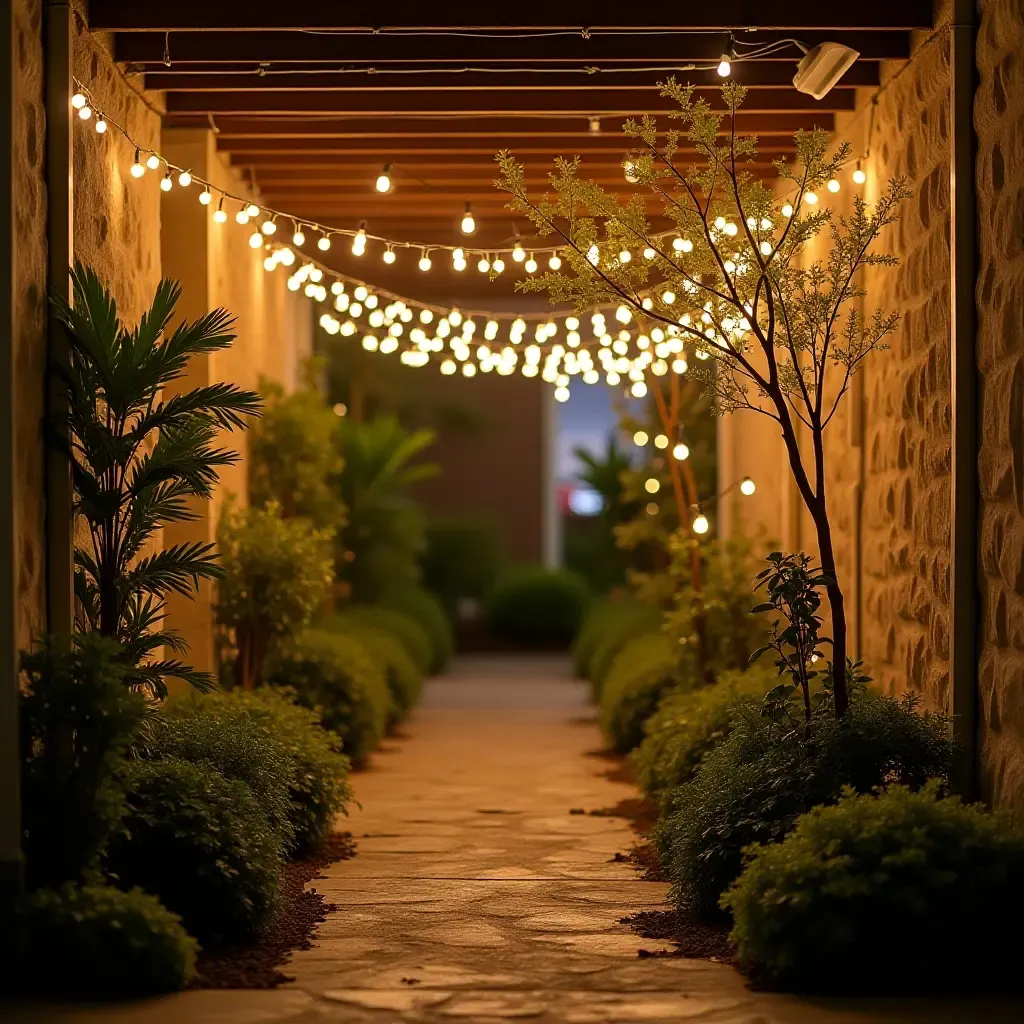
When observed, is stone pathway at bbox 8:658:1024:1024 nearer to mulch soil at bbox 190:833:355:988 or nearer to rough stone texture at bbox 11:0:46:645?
mulch soil at bbox 190:833:355:988

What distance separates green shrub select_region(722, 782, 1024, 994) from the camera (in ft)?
13.5

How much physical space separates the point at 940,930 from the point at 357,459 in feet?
30.3

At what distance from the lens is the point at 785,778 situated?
4945 millimetres

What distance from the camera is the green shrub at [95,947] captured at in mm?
4062

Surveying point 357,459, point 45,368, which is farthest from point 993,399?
point 357,459

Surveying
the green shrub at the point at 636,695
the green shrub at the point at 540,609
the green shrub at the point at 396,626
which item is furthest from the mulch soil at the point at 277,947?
the green shrub at the point at 540,609

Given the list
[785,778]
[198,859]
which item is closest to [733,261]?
[785,778]

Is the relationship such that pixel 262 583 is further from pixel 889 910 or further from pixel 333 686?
pixel 889 910

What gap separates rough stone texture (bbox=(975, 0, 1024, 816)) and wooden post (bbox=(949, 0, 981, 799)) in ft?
0.18

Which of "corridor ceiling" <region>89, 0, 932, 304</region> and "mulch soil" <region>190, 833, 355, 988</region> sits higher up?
"corridor ceiling" <region>89, 0, 932, 304</region>

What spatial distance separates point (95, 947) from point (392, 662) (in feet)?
20.9

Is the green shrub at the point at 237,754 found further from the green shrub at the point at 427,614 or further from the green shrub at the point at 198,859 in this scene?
the green shrub at the point at 427,614

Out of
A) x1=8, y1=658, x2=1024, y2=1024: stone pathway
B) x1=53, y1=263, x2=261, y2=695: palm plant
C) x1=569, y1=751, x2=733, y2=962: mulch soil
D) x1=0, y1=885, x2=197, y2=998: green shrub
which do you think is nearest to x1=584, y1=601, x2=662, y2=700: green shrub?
x1=8, y1=658, x2=1024, y2=1024: stone pathway

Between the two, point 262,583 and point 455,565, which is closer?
point 262,583
